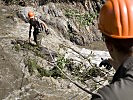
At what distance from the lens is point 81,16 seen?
496 inches

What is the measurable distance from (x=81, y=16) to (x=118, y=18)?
1076 cm

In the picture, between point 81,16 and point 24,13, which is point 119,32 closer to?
point 24,13

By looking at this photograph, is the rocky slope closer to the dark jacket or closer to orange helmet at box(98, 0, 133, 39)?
orange helmet at box(98, 0, 133, 39)

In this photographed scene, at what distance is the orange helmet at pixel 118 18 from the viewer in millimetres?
1899

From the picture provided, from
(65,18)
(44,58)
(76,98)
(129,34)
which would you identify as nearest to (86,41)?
(65,18)

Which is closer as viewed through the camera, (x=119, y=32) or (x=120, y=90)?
(x=120, y=90)

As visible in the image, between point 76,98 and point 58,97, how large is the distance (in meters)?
0.45

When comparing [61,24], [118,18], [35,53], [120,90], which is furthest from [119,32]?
[61,24]

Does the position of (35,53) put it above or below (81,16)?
below

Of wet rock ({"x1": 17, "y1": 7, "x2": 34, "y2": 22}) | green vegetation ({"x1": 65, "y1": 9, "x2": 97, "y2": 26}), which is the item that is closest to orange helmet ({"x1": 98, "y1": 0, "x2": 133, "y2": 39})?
wet rock ({"x1": 17, "y1": 7, "x2": 34, "y2": 22})

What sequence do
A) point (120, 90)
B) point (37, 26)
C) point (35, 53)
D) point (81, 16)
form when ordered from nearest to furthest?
point (120, 90) < point (35, 53) < point (37, 26) < point (81, 16)

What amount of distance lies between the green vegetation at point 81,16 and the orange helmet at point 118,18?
1044 cm

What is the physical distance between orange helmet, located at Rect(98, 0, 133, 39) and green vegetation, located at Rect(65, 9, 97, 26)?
411 inches

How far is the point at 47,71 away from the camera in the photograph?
8.88 metres
